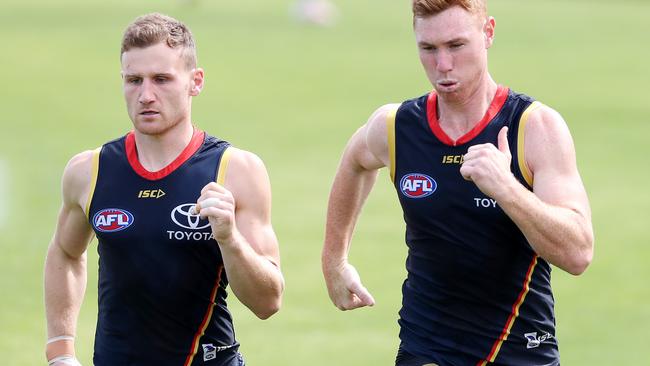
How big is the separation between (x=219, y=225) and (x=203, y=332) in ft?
3.01

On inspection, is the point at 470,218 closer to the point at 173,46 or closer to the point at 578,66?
the point at 173,46

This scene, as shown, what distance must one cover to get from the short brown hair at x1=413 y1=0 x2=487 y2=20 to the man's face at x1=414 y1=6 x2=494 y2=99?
0.02 meters

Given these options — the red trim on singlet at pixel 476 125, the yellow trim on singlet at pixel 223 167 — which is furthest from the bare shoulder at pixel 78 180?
the red trim on singlet at pixel 476 125

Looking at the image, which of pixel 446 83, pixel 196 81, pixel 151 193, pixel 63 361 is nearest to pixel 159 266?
pixel 151 193

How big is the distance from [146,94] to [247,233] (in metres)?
0.81

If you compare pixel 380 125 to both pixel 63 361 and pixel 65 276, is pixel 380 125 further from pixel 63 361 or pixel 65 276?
pixel 63 361

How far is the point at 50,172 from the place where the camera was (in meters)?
21.2

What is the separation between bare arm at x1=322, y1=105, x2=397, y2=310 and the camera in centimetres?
745

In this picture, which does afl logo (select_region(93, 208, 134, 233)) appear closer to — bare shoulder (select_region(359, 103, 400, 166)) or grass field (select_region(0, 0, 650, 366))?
bare shoulder (select_region(359, 103, 400, 166))

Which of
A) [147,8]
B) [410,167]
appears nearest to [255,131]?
[410,167]

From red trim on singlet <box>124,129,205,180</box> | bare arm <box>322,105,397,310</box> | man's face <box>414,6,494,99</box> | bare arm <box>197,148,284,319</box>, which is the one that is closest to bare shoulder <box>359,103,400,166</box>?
bare arm <box>322,105,397,310</box>

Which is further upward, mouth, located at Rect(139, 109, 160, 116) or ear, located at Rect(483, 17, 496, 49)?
ear, located at Rect(483, 17, 496, 49)

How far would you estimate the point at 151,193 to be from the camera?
6.89 meters

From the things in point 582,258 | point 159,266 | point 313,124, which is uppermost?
point 313,124
